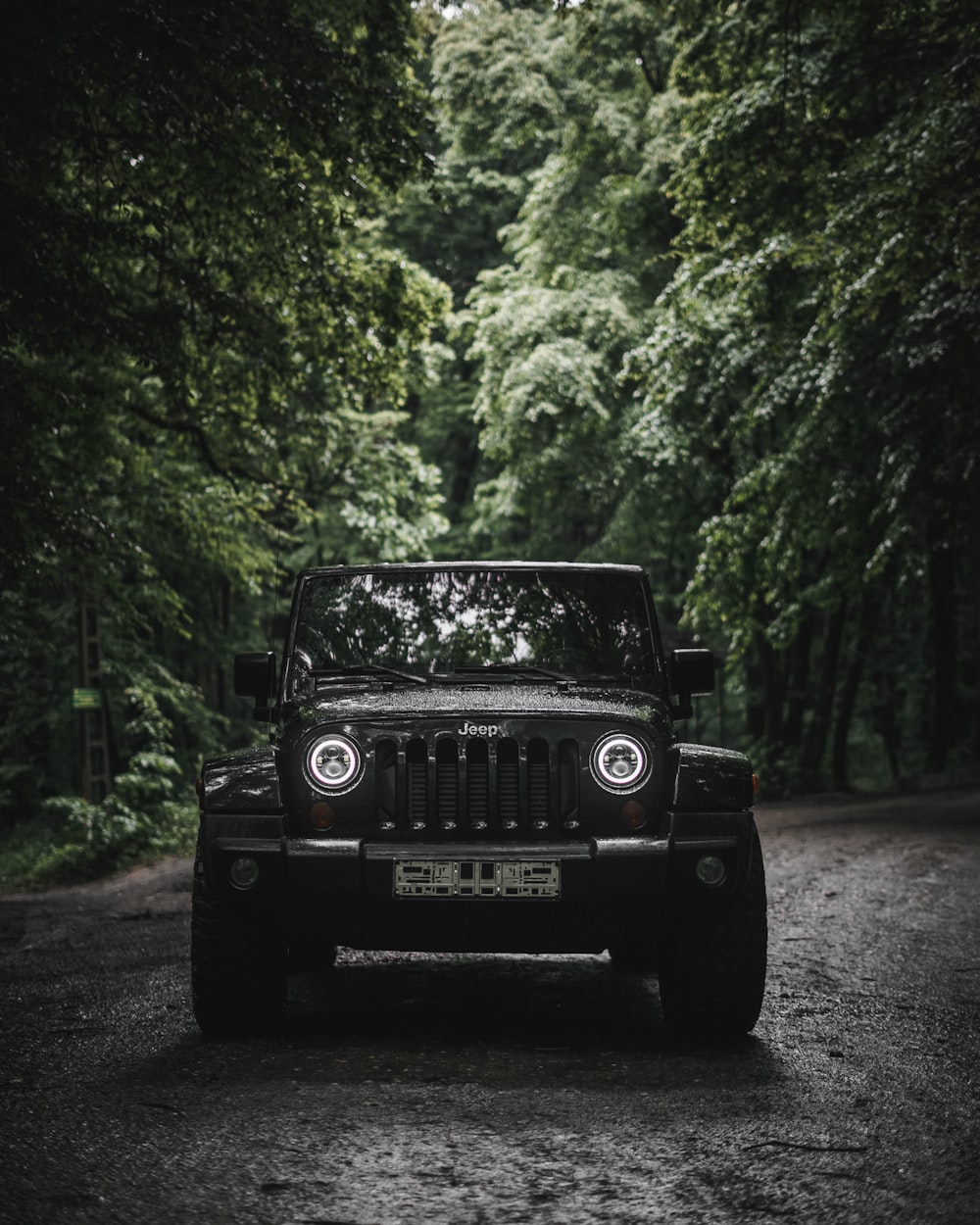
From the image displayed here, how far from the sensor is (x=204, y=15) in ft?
30.0

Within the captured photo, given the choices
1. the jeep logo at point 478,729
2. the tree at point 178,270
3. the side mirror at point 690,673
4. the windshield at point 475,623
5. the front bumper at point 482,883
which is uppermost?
the tree at point 178,270

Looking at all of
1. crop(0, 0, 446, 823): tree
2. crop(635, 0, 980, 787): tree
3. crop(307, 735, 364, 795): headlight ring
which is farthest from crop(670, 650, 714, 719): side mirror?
crop(635, 0, 980, 787): tree

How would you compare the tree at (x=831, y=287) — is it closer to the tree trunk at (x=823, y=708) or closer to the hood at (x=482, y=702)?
the tree trunk at (x=823, y=708)

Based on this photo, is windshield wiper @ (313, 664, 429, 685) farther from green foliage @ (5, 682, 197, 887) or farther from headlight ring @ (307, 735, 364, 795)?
green foliage @ (5, 682, 197, 887)

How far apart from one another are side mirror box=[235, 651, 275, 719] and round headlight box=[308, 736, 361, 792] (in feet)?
2.71

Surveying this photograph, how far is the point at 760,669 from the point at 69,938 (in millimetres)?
19252

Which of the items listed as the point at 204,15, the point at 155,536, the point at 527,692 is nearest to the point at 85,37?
the point at 204,15

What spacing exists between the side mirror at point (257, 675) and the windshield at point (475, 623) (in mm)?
138

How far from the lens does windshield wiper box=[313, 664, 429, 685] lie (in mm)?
6047

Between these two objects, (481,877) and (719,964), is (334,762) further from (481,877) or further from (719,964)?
(719,964)

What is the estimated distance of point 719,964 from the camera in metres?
5.15

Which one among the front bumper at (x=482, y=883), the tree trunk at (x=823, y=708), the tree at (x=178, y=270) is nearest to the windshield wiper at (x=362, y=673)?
the front bumper at (x=482, y=883)

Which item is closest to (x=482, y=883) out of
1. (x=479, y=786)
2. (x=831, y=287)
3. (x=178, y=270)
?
(x=479, y=786)

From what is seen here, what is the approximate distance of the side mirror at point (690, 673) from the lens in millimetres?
6086
